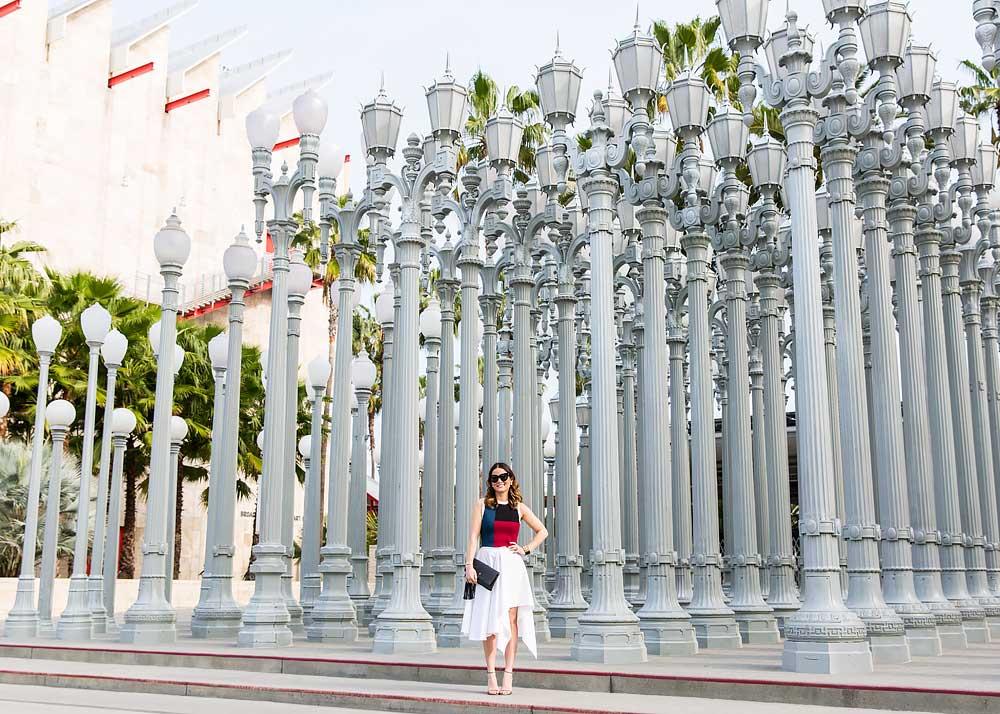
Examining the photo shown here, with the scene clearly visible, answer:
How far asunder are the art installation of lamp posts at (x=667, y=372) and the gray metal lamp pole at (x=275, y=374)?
0.05m

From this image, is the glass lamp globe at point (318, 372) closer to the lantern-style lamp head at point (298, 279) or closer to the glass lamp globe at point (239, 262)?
the lantern-style lamp head at point (298, 279)

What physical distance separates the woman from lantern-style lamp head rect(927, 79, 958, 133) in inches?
368

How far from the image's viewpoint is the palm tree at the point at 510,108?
2733 cm

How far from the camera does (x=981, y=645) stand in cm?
1382

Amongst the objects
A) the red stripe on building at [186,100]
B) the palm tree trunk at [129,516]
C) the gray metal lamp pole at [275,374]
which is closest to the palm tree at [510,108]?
the gray metal lamp pole at [275,374]

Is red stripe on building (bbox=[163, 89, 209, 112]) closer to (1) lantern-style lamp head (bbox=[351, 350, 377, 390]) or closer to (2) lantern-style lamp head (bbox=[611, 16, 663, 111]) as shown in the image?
(1) lantern-style lamp head (bbox=[351, 350, 377, 390])

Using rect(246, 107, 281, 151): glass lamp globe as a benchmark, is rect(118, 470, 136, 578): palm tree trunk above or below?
below

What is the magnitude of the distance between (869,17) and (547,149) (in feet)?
18.4

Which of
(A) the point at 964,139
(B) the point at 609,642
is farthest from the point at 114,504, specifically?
(A) the point at 964,139

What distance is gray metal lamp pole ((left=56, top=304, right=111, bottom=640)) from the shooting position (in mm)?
16203

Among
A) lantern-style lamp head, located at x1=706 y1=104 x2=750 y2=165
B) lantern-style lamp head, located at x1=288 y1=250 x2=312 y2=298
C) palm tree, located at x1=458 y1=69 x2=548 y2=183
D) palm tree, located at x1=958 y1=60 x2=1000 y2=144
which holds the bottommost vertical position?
lantern-style lamp head, located at x1=288 y1=250 x2=312 y2=298

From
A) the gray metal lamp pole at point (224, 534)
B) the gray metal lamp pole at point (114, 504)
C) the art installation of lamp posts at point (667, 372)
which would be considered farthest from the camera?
the gray metal lamp pole at point (114, 504)

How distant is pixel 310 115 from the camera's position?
15383 millimetres

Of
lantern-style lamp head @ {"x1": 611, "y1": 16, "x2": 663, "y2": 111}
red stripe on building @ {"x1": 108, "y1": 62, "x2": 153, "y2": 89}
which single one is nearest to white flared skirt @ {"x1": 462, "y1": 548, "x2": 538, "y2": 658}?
lantern-style lamp head @ {"x1": 611, "y1": 16, "x2": 663, "y2": 111}
